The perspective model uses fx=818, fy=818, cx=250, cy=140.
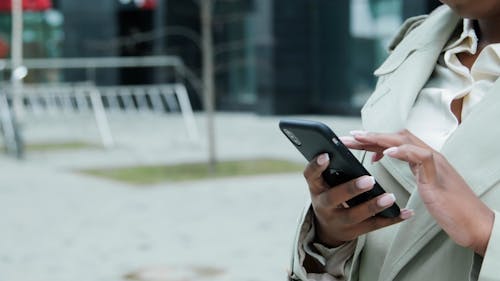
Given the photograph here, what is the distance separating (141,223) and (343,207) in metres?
6.66

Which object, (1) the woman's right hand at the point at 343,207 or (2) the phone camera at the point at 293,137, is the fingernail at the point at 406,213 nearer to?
(1) the woman's right hand at the point at 343,207

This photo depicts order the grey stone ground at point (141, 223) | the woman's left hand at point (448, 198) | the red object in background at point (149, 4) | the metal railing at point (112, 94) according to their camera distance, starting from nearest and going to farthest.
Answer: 1. the woman's left hand at point (448, 198)
2. the grey stone ground at point (141, 223)
3. the metal railing at point (112, 94)
4. the red object in background at point (149, 4)

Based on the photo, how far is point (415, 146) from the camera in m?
1.30

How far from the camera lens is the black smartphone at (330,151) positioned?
133 centimetres

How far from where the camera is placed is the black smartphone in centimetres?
133

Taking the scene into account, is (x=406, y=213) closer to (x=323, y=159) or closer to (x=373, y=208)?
(x=373, y=208)

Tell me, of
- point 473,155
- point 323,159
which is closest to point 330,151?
point 323,159

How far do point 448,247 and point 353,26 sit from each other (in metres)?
19.6

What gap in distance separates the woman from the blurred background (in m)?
4.38

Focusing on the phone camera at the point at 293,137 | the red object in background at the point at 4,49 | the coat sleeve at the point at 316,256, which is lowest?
the red object in background at the point at 4,49

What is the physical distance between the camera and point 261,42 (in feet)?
70.8

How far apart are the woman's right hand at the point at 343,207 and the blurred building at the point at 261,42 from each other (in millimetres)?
15604

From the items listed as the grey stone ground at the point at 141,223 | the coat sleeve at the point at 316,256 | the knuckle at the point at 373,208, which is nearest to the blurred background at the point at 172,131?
the grey stone ground at the point at 141,223

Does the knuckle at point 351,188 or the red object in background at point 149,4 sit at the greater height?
the knuckle at point 351,188
